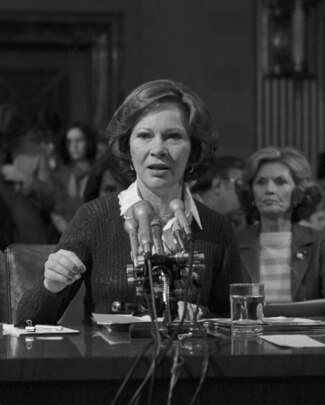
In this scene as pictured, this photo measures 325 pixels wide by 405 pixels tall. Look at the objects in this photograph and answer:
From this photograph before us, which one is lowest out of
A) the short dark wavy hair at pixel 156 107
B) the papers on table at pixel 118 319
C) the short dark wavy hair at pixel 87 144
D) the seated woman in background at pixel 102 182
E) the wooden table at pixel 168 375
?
the wooden table at pixel 168 375

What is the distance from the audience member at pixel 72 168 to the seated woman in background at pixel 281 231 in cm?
136

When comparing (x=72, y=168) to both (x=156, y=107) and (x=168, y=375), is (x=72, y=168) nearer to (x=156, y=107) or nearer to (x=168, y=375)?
(x=156, y=107)

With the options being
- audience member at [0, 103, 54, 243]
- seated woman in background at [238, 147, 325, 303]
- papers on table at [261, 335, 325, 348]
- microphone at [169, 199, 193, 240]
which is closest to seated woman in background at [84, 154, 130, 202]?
seated woman in background at [238, 147, 325, 303]

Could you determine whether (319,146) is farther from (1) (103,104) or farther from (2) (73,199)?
(2) (73,199)

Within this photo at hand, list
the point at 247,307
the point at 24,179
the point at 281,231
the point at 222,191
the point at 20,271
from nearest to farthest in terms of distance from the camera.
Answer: the point at 247,307
the point at 20,271
the point at 281,231
the point at 222,191
the point at 24,179

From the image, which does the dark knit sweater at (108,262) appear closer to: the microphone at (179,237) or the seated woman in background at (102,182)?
the microphone at (179,237)

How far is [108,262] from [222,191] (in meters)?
2.11

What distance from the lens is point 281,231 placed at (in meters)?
4.39

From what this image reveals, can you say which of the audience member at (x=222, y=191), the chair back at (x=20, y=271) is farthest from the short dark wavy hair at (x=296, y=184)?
the chair back at (x=20, y=271)

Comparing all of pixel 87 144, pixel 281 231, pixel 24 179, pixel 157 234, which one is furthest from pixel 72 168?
pixel 157 234

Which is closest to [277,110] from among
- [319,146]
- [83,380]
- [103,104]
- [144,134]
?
[319,146]

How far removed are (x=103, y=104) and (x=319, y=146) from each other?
1389mm

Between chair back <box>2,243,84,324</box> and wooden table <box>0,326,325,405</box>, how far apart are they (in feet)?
3.40

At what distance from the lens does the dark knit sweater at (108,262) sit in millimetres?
2707
